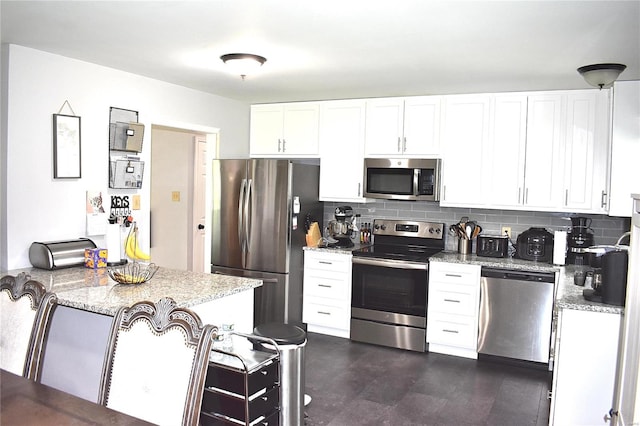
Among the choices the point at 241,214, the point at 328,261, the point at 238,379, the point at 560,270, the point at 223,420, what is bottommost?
the point at 223,420

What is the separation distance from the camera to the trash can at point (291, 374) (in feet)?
8.98

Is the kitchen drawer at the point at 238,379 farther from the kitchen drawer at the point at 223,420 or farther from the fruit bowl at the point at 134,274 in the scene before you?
the fruit bowl at the point at 134,274

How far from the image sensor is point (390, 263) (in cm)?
455

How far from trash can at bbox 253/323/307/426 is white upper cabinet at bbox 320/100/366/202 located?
2399 mm

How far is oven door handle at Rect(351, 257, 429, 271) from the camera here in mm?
4438

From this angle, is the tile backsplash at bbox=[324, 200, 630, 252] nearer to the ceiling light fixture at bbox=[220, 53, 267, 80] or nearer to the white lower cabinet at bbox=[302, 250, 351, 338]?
the white lower cabinet at bbox=[302, 250, 351, 338]

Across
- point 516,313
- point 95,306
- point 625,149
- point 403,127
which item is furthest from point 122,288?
point 625,149

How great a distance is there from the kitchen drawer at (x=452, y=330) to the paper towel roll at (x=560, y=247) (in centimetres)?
85

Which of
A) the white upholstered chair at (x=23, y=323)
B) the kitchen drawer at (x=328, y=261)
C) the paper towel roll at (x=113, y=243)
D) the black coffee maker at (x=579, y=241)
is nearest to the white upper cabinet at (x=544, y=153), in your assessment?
the black coffee maker at (x=579, y=241)

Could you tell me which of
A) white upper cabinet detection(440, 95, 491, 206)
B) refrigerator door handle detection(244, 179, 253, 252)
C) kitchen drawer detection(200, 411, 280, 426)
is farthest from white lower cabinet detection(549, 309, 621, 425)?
refrigerator door handle detection(244, 179, 253, 252)

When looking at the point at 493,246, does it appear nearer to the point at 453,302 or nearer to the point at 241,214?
the point at 453,302

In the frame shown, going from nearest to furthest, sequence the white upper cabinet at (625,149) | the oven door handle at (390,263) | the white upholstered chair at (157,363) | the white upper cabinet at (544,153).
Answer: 1. the white upholstered chair at (157,363)
2. the white upper cabinet at (625,149)
3. the white upper cabinet at (544,153)
4. the oven door handle at (390,263)

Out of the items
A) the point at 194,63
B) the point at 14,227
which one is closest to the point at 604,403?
the point at 194,63

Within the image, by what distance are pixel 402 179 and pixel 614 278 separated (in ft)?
7.92
